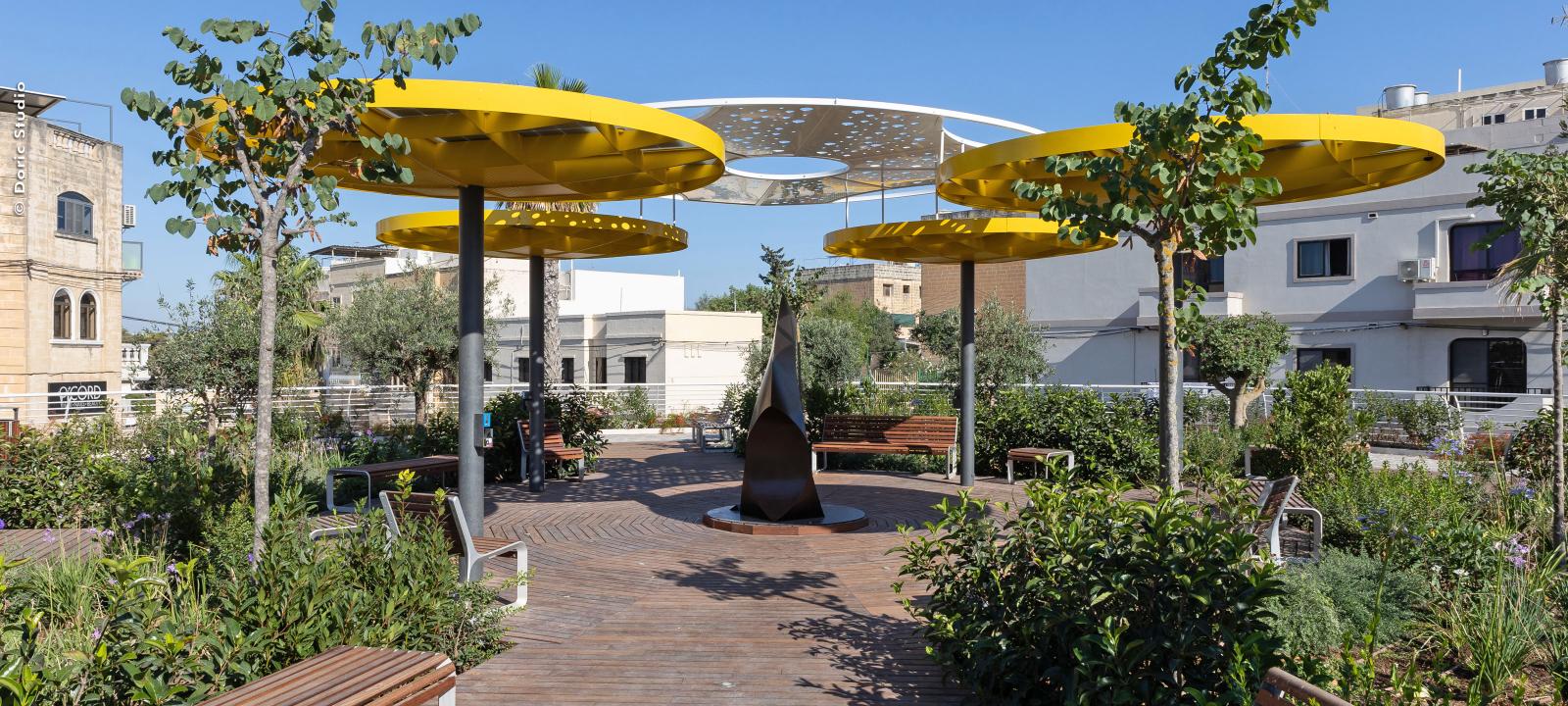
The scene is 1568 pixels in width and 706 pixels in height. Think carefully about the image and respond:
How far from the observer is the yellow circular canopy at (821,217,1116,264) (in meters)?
11.3

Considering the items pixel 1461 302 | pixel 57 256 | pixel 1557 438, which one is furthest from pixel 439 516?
pixel 57 256

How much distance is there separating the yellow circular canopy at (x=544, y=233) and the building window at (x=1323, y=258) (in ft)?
71.0

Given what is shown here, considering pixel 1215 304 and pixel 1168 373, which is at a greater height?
pixel 1215 304

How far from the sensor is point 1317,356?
2770 centimetres

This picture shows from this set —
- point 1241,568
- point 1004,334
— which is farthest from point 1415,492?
point 1004,334

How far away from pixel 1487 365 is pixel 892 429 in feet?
64.8

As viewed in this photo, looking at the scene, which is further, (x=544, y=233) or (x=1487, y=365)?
(x=1487, y=365)

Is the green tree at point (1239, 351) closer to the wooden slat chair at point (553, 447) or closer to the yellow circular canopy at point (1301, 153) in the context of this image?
the yellow circular canopy at point (1301, 153)

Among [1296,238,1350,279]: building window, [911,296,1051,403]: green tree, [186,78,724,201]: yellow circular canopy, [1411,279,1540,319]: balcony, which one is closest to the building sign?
[186,78,724,201]: yellow circular canopy

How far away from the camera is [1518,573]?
552cm

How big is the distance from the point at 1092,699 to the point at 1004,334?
20982 millimetres

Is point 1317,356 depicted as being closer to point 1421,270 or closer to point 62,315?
point 1421,270

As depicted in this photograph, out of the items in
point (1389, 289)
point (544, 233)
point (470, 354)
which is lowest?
point (470, 354)

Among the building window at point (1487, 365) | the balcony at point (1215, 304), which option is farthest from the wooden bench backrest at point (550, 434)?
the building window at point (1487, 365)
